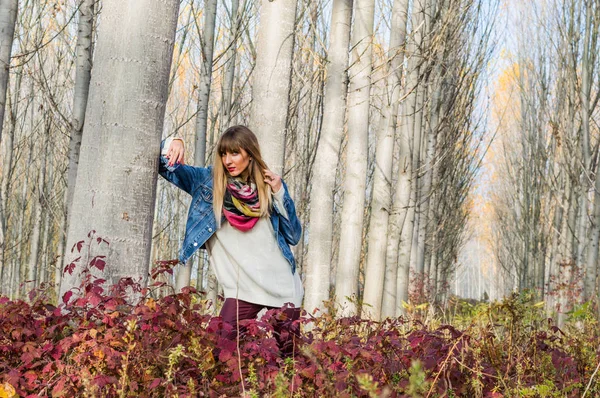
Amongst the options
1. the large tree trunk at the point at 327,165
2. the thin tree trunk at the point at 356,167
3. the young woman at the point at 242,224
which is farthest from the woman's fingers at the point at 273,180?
the thin tree trunk at the point at 356,167

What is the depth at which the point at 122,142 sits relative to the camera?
9.16 ft

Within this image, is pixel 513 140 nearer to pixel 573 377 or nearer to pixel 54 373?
pixel 573 377

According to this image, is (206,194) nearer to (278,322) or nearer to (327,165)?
(278,322)

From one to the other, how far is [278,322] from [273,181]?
Answer: 709 millimetres

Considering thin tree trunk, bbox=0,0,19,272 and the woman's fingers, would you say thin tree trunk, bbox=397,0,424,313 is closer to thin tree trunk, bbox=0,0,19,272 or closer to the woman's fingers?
thin tree trunk, bbox=0,0,19,272

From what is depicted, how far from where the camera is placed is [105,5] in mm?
2953

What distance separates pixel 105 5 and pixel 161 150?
26.0 inches

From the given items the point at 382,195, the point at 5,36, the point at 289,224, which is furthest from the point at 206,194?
the point at 382,195

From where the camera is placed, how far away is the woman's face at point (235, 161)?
10.6 feet

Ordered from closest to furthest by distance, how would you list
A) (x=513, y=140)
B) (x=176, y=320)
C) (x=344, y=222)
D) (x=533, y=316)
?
(x=176, y=320) < (x=533, y=316) < (x=344, y=222) < (x=513, y=140)

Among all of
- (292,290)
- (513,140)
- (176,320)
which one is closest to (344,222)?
(292,290)

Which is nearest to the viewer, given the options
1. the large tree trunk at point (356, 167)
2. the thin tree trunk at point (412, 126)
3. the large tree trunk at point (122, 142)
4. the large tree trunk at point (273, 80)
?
the large tree trunk at point (122, 142)

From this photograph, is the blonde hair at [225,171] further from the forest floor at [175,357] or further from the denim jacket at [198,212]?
the forest floor at [175,357]

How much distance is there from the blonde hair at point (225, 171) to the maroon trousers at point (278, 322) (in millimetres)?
397
